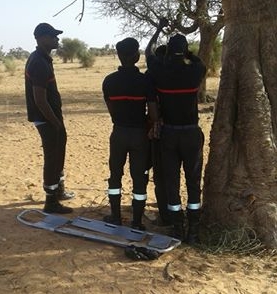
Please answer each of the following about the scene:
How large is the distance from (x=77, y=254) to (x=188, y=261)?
3.37 ft

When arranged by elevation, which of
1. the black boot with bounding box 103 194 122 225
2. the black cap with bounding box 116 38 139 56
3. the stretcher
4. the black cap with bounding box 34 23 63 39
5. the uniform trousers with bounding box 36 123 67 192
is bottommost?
the stretcher

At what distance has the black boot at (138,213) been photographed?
205 inches

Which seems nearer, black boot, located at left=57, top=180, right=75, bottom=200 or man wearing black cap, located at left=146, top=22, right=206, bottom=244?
man wearing black cap, located at left=146, top=22, right=206, bottom=244

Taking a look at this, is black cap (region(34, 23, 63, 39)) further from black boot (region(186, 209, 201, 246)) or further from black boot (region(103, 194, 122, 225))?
black boot (region(186, 209, 201, 246))

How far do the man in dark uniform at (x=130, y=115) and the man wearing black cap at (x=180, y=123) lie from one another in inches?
5.7

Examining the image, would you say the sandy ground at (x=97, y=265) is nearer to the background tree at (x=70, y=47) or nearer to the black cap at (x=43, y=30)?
the black cap at (x=43, y=30)

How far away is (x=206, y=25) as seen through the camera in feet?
53.1

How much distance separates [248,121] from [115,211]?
5.48 feet

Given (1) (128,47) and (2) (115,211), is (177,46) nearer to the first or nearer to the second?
(1) (128,47)

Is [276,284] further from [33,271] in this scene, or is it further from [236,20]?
[236,20]

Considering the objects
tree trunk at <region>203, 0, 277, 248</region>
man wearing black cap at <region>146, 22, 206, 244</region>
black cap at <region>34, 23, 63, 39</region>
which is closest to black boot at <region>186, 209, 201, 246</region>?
man wearing black cap at <region>146, 22, 206, 244</region>

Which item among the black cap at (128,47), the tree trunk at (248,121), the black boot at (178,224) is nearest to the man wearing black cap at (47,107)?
the black cap at (128,47)

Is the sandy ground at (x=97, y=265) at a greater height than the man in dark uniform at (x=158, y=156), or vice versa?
the man in dark uniform at (x=158, y=156)

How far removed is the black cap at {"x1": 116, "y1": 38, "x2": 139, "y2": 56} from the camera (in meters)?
4.82
